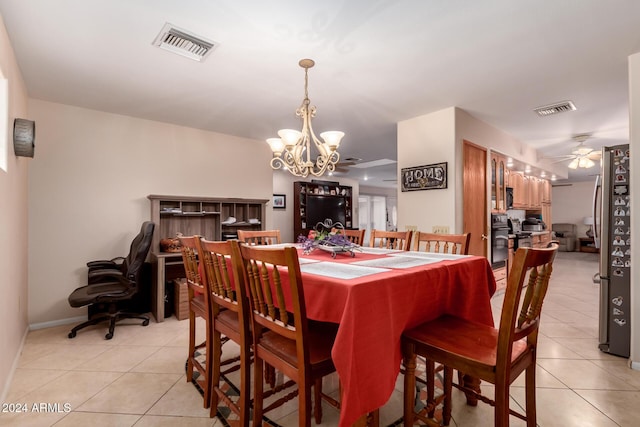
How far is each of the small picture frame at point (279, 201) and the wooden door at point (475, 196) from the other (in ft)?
14.3

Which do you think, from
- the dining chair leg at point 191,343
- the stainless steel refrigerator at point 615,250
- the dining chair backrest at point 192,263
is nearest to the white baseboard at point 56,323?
the dining chair leg at point 191,343

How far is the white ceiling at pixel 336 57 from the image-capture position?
1.93 meters

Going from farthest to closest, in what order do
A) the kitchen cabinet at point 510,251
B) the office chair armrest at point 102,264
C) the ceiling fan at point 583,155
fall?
the ceiling fan at point 583,155 < the kitchen cabinet at point 510,251 < the office chair armrest at point 102,264

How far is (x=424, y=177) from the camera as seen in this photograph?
3.90 metres

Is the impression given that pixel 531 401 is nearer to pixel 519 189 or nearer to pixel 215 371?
pixel 215 371

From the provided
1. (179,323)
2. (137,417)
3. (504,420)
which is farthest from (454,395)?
(179,323)

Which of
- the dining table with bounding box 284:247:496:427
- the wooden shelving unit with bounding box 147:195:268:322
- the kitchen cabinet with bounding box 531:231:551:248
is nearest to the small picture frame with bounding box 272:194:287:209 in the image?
the wooden shelving unit with bounding box 147:195:268:322

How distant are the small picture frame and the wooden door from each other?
4350 millimetres

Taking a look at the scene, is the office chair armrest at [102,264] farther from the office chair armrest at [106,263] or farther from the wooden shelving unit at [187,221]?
the wooden shelving unit at [187,221]

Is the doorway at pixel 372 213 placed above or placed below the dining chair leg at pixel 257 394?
above

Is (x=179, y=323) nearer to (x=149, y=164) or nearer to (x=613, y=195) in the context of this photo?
(x=149, y=164)

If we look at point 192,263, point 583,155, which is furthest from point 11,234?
point 583,155

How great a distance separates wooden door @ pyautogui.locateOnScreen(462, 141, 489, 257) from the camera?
3818 millimetres

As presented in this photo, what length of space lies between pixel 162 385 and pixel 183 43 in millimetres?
2428
